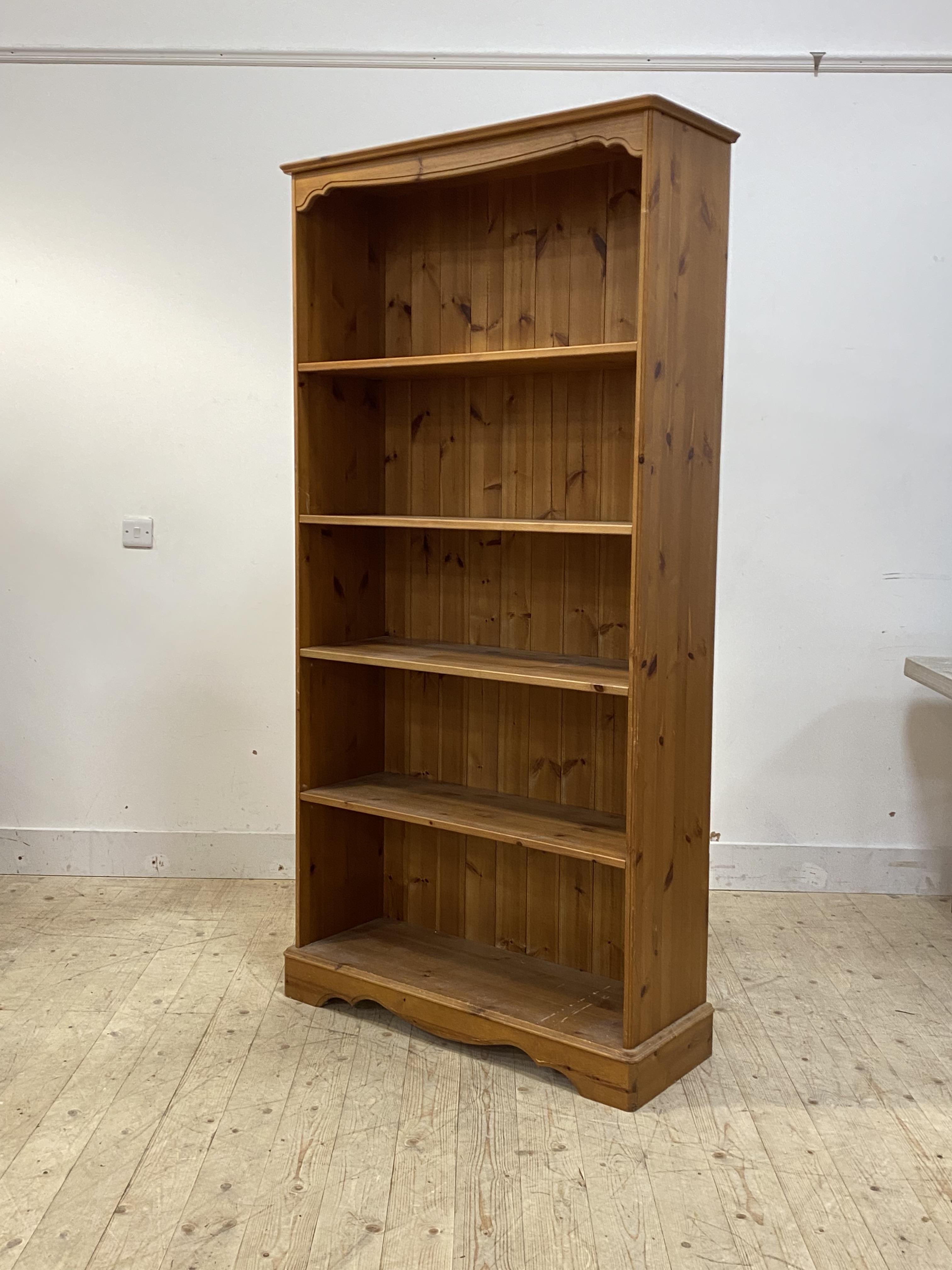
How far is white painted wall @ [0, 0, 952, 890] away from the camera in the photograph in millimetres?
3688

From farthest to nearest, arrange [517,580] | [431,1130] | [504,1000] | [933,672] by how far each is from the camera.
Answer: [933,672]
[517,580]
[504,1000]
[431,1130]

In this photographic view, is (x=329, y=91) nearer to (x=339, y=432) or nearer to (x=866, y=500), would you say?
(x=339, y=432)

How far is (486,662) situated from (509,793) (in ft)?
1.49

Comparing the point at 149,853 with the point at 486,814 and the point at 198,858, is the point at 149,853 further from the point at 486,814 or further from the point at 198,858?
the point at 486,814

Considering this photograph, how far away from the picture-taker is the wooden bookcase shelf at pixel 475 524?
2.50 metres

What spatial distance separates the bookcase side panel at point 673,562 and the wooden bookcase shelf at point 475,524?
117 millimetres

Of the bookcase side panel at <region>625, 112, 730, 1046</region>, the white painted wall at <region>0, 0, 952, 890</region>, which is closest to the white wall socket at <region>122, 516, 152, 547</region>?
the white painted wall at <region>0, 0, 952, 890</region>

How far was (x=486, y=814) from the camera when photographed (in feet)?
9.47

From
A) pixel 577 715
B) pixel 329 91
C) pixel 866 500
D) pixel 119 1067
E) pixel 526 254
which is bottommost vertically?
pixel 119 1067

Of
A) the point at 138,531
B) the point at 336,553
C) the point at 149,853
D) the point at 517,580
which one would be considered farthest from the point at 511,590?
the point at 149,853

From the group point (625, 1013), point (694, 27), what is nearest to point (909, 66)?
point (694, 27)

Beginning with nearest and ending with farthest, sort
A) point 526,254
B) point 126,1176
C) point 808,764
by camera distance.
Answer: point 126,1176 → point 526,254 → point 808,764

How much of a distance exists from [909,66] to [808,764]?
2262 mm

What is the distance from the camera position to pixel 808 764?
390cm
